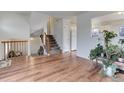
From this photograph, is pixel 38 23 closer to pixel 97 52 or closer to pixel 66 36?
pixel 66 36

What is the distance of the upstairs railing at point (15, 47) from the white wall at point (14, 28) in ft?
0.26

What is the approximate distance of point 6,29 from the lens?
106 inches

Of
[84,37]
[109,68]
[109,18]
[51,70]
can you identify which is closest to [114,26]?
[109,18]

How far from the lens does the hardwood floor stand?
2.58m

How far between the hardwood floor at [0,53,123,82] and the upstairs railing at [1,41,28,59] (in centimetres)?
16

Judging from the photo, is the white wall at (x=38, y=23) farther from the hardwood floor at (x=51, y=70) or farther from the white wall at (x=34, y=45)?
the hardwood floor at (x=51, y=70)

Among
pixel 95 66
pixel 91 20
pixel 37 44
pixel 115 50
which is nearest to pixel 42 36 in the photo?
pixel 37 44

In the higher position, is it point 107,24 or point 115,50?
point 107,24

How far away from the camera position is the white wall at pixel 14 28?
256 cm

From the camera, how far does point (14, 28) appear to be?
2.78 meters

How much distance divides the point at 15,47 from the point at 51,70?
91 centimetres

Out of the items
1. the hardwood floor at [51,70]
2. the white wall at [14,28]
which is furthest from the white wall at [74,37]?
the white wall at [14,28]
